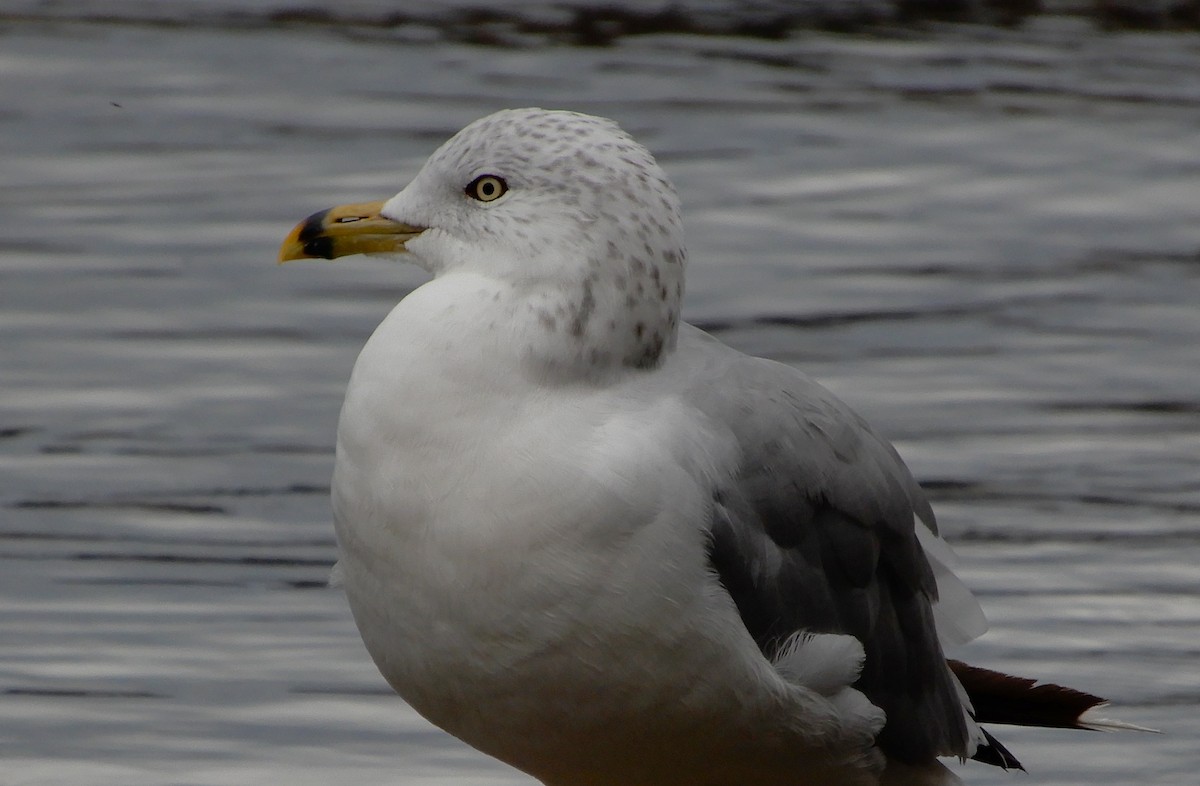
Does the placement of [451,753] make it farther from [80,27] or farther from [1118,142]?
[80,27]

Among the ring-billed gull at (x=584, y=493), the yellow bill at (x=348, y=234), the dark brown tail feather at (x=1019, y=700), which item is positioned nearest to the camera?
the ring-billed gull at (x=584, y=493)

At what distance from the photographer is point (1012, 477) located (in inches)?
267

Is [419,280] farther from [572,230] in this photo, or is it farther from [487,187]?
[572,230]

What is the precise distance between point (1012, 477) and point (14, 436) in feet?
8.84

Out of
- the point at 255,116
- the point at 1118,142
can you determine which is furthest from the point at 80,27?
the point at 1118,142

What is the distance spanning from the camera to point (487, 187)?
413 cm

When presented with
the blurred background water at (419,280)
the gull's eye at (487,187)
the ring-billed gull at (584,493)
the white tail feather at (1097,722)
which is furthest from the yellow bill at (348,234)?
the white tail feather at (1097,722)

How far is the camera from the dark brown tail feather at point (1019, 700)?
472 cm

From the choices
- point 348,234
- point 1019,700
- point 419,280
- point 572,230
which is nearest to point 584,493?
point 572,230

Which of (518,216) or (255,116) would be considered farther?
(255,116)

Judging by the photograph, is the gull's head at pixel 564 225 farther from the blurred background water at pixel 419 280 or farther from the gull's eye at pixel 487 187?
the blurred background water at pixel 419 280

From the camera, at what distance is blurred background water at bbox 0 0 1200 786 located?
534cm

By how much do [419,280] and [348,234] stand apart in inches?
158

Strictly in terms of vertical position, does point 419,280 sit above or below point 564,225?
below
